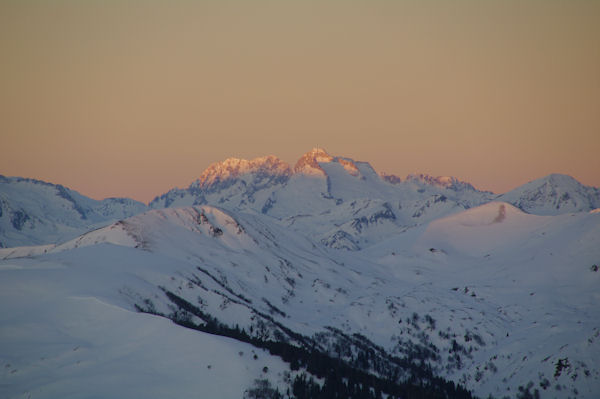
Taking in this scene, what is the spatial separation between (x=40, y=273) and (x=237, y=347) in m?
93.1

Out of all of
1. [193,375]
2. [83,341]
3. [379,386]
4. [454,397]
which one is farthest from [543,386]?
[83,341]

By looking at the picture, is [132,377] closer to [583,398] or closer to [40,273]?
[40,273]

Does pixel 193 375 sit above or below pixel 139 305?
below

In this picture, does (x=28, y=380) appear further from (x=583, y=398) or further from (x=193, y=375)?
(x=583, y=398)

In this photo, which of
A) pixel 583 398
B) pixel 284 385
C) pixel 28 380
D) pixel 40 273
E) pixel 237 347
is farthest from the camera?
pixel 40 273

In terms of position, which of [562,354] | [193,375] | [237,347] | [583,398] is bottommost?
[193,375]

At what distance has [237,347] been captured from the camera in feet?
349

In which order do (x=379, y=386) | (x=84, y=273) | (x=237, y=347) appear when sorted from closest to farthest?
(x=237, y=347)
(x=379, y=386)
(x=84, y=273)

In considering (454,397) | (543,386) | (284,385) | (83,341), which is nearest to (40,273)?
(83,341)

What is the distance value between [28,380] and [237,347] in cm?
3468

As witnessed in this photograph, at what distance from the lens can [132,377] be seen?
9331 centimetres

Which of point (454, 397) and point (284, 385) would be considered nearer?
point (284, 385)

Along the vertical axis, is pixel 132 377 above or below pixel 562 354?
below

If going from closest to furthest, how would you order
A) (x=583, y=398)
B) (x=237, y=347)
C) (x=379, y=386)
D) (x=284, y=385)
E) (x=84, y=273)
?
(x=284, y=385) → (x=237, y=347) → (x=379, y=386) → (x=583, y=398) → (x=84, y=273)
